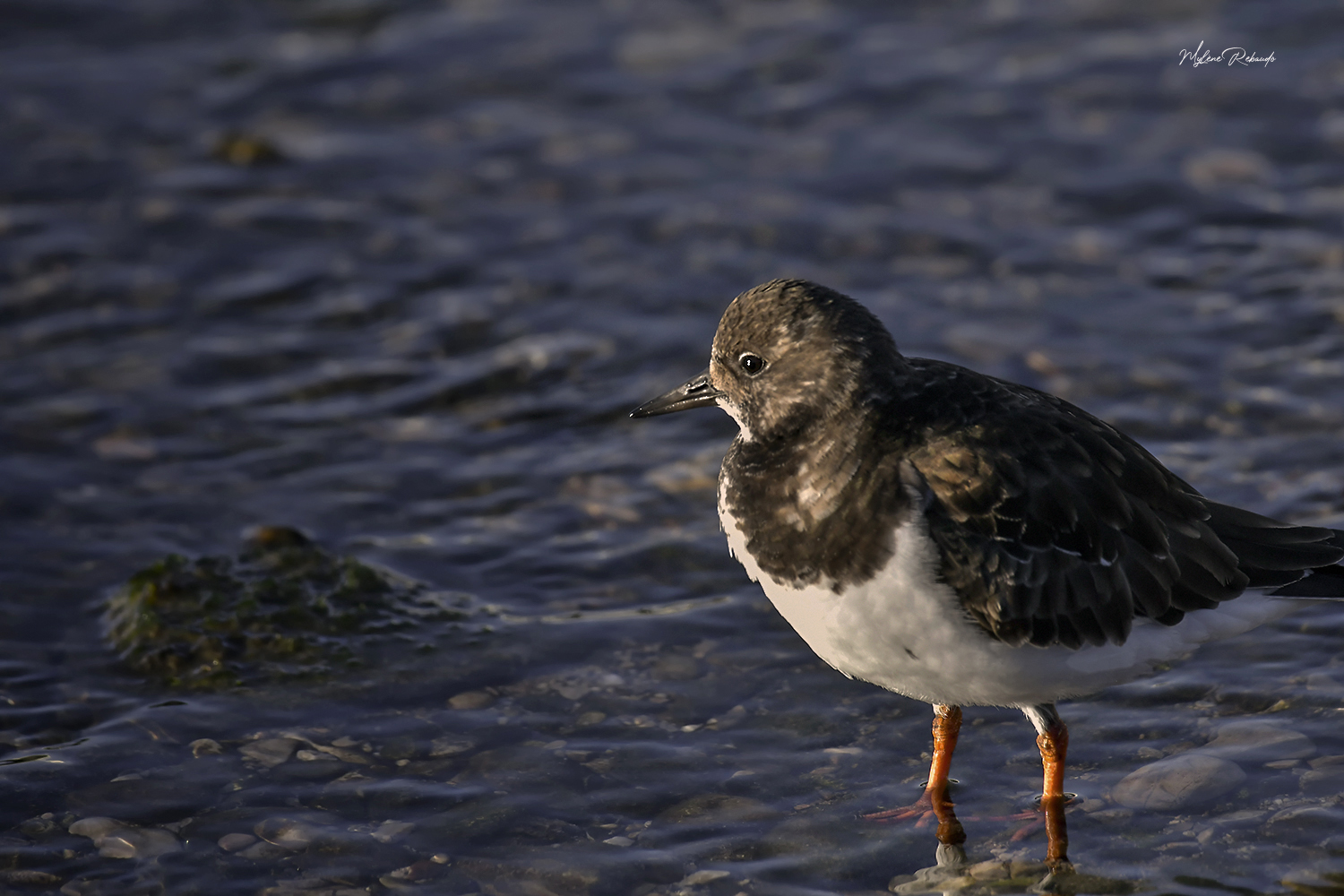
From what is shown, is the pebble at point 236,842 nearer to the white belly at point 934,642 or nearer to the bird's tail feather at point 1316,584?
the white belly at point 934,642

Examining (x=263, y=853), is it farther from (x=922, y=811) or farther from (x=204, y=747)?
(x=922, y=811)

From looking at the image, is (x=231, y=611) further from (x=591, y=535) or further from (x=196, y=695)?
(x=591, y=535)

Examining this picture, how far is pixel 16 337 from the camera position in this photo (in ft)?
33.0

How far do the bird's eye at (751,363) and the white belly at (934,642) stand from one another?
0.63 m

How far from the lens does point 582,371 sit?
9.73m

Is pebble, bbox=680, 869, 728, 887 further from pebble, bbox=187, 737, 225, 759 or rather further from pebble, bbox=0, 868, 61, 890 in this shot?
pebble, bbox=0, 868, 61, 890

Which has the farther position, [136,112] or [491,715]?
[136,112]

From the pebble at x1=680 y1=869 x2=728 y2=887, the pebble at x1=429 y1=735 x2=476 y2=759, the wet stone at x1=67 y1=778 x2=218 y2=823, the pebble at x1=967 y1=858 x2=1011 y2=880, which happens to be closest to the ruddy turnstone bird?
the pebble at x1=967 y1=858 x2=1011 y2=880

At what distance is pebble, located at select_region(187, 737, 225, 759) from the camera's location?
6.78 metres

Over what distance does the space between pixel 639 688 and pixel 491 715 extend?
2.40 ft

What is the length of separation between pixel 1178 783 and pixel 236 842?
3988 mm

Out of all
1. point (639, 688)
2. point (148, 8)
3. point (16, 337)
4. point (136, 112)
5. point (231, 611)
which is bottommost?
point (639, 688)

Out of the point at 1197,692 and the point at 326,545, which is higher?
the point at 326,545

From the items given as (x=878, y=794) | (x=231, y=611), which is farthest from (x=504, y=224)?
(x=878, y=794)
